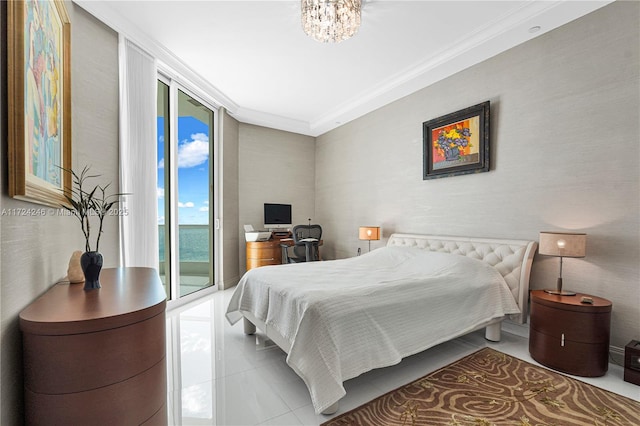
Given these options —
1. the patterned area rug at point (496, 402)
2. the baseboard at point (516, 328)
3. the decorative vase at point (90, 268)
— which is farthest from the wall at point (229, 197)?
the baseboard at point (516, 328)

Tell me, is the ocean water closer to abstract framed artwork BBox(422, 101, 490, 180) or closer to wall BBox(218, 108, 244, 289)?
wall BBox(218, 108, 244, 289)

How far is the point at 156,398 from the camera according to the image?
47.0 inches

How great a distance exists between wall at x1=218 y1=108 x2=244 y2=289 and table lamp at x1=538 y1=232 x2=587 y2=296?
445cm

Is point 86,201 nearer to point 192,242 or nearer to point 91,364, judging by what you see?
point 91,364

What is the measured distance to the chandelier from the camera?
2.54 meters

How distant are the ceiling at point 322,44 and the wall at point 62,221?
0.35m

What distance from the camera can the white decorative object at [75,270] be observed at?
168 cm

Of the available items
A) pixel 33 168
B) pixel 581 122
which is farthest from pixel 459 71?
pixel 33 168

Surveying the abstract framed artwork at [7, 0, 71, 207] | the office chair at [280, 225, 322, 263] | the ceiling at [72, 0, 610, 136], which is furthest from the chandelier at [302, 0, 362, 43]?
the office chair at [280, 225, 322, 263]

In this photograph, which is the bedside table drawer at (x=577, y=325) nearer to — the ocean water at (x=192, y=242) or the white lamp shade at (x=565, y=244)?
the white lamp shade at (x=565, y=244)

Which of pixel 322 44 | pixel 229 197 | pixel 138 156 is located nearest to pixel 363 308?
pixel 138 156

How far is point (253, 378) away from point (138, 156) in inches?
100

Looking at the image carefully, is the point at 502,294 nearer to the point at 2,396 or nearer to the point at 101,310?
the point at 101,310

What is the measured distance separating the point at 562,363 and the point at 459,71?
3335mm
